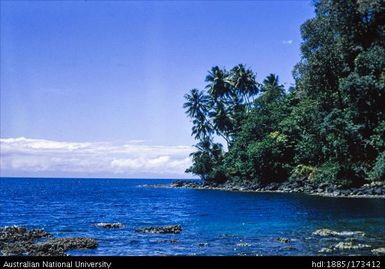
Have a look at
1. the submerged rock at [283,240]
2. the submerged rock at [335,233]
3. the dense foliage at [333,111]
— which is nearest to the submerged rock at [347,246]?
the submerged rock at [283,240]

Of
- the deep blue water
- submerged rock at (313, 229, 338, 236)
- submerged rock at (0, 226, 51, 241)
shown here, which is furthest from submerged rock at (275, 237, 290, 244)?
submerged rock at (0, 226, 51, 241)

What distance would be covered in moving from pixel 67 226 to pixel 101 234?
19.5 ft

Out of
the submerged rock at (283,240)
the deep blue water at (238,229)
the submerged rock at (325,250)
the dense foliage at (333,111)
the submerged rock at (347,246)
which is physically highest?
the dense foliage at (333,111)

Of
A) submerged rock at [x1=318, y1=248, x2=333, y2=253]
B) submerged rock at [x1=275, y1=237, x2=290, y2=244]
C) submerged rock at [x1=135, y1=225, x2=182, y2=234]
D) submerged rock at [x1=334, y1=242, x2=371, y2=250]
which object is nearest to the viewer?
submerged rock at [x1=318, y1=248, x2=333, y2=253]

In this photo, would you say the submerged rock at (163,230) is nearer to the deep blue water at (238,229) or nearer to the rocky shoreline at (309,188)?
the deep blue water at (238,229)

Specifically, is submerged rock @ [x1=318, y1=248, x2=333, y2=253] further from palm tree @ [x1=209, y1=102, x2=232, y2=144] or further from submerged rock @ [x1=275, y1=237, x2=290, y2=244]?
palm tree @ [x1=209, y1=102, x2=232, y2=144]

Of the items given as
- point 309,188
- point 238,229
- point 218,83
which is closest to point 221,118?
point 218,83

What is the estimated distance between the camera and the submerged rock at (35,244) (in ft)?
64.0

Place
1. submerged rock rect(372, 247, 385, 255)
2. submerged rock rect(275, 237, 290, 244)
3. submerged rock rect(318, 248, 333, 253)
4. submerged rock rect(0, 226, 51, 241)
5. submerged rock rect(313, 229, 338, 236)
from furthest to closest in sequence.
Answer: submerged rock rect(313, 229, 338, 236) < submerged rock rect(0, 226, 51, 241) < submerged rock rect(275, 237, 290, 244) < submerged rock rect(318, 248, 333, 253) < submerged rock rect(372, 247, 385, 255)

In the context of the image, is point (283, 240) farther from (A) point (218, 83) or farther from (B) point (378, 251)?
(A) point (218, 83)

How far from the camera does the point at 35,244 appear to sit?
2100 centimetres

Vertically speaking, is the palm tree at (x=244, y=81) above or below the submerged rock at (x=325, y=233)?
above

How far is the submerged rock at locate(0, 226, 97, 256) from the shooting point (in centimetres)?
1950
